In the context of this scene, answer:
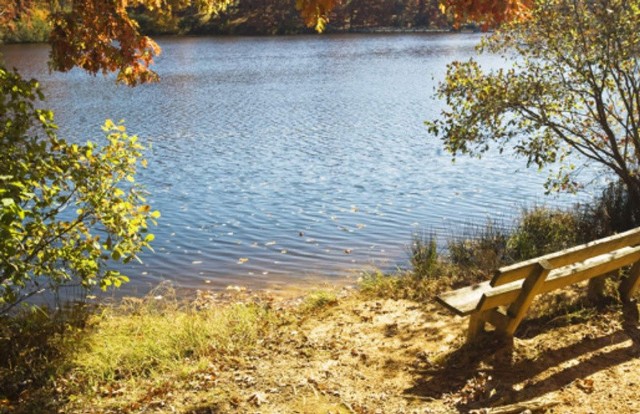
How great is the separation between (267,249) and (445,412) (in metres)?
7.61

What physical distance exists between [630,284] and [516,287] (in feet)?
6.16

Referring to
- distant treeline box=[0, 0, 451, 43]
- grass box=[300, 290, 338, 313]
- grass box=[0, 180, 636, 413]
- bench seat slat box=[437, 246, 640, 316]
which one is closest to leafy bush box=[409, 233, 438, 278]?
grass box=[0, 180, 636, 413]

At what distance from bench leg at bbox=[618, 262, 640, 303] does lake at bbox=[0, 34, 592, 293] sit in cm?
470

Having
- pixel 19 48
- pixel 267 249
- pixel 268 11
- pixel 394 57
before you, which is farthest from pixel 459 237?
pixel 268 11

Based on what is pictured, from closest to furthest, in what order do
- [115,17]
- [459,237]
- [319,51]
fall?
[115,17]
[459,237]
[319,51]

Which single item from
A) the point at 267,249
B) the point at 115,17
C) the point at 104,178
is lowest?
the point at 267,249

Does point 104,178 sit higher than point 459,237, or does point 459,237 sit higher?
point 104,178

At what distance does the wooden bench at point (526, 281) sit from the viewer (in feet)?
19.1

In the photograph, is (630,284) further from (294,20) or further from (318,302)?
(294,20)

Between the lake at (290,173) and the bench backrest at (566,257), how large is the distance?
16.7 feet

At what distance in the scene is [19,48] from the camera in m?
60.9

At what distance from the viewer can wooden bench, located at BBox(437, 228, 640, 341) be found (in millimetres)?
5816

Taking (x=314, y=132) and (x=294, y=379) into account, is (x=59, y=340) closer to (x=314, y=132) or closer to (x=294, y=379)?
(x=294, y=379)

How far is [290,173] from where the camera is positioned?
60.3 feet
